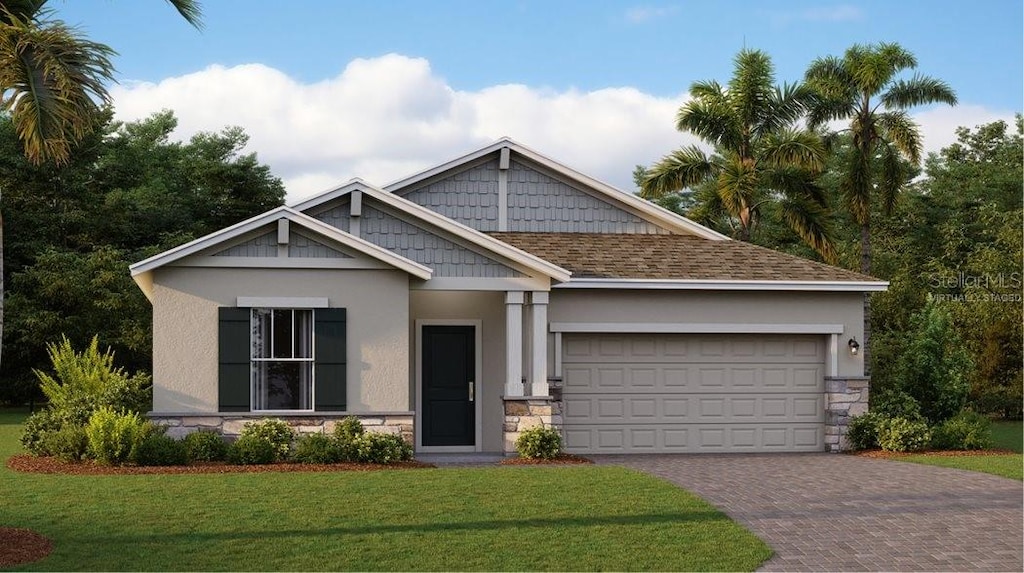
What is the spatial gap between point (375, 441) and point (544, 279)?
142 inches

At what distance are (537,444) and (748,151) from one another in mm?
12246

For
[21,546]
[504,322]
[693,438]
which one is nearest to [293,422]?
[504,322]

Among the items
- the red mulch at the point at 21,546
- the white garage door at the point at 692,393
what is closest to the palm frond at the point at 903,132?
the white garage door at the point at 692,393

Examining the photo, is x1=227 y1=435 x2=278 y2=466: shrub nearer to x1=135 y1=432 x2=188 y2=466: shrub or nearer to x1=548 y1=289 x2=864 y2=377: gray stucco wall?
x1=135 y1=432 x2=188 y2=466: shrub

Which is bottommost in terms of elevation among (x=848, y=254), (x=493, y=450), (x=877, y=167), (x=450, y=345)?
(x=493, y=450)

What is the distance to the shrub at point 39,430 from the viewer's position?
16.5m

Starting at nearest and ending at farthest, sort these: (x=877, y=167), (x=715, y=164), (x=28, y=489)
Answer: (x=28, y=489)
(x=715, y=164)
(x=877, y=167)

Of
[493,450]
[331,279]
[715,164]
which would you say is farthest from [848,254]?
[331,279]

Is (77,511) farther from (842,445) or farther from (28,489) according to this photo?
(842,445)

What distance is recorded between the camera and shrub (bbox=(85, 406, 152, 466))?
49.9ft

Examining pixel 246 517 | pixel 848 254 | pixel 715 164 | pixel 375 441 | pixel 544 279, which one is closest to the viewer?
pixel 246 517

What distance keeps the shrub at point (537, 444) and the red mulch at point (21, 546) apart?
7796 millimetres

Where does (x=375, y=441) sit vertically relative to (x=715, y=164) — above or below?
below

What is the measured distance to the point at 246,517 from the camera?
11344 millimetres
